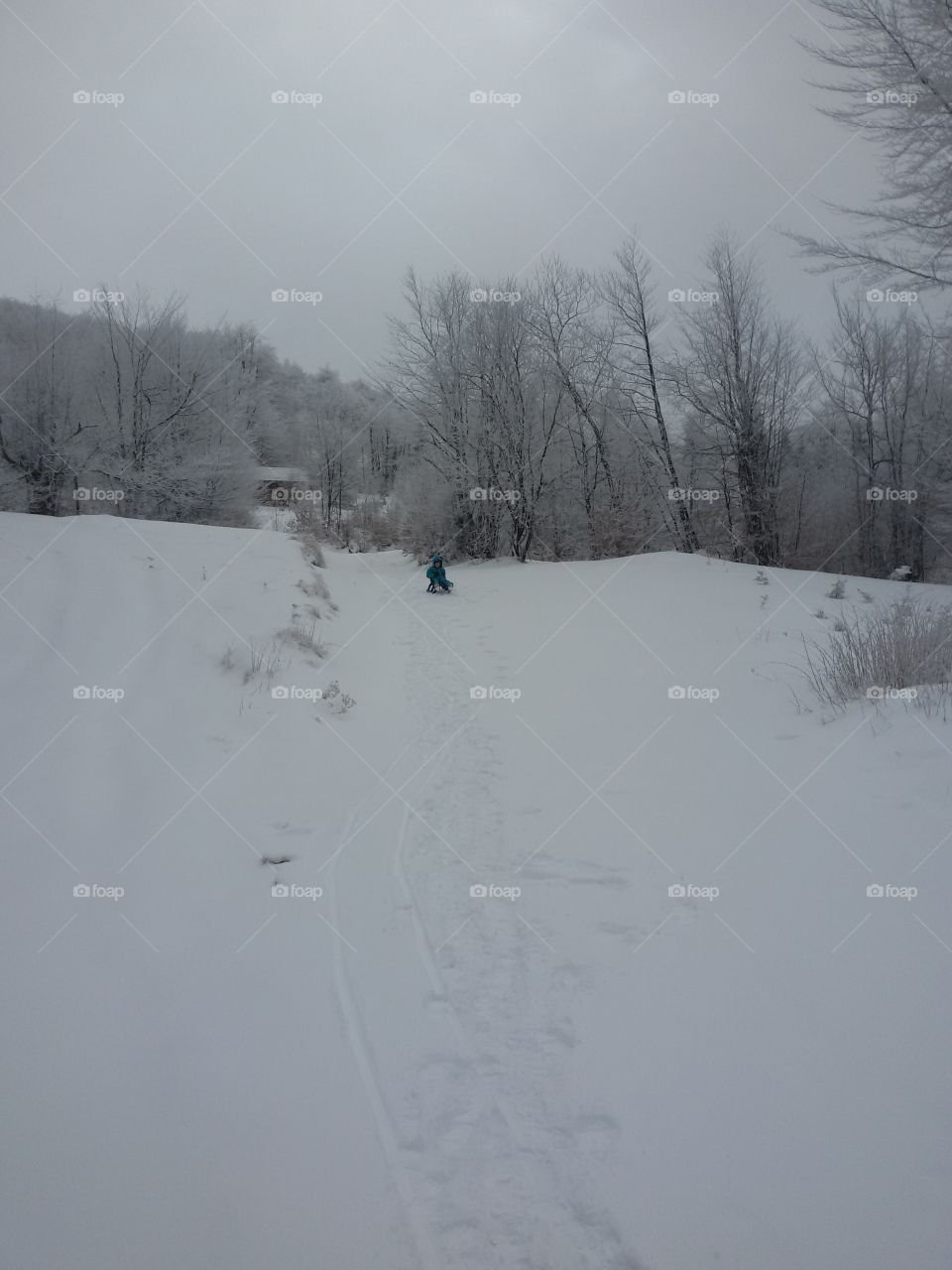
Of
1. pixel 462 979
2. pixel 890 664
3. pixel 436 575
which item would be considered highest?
pixel 436 575

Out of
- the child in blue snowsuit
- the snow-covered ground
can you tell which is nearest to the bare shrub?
the snow-covered ground

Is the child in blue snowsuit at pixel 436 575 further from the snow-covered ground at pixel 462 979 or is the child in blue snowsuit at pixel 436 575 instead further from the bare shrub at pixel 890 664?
the bare shrub at pixel 890 664

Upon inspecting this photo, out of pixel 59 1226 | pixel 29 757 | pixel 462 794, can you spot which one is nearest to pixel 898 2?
pixel 462 794

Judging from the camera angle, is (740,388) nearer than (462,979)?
No

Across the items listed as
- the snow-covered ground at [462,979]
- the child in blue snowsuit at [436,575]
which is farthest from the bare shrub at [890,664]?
the child in blue snowsuit at [436,575]

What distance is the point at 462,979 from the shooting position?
3.57 metres

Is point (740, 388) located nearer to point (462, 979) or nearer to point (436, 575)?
point (436, 575)

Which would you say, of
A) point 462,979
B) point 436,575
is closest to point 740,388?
point 436,575

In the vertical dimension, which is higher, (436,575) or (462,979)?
Answer: (436,575)

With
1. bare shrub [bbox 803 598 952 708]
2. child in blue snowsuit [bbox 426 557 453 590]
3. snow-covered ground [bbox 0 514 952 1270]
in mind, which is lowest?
snow-covered ground [bbox 0 514 952 1270]

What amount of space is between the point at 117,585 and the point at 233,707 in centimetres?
391

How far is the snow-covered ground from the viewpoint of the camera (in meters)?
2.28

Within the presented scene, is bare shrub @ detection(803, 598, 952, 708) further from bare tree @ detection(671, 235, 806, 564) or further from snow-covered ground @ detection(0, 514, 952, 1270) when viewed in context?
bare tree @ detection(671, 235, 806, 564)

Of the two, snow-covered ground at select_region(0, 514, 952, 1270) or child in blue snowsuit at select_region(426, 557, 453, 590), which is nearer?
snow-covered ground at select_region(0, 514, 952, 1270)
